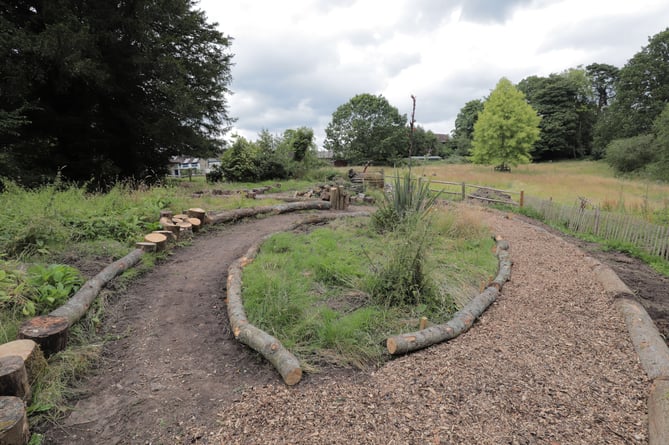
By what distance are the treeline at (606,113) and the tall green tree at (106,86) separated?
22659 mm

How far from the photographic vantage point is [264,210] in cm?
916

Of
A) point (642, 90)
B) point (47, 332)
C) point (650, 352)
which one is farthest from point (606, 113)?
point (47, 332)

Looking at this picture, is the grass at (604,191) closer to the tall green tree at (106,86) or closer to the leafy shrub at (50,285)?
the leafy shrub at (50,285)

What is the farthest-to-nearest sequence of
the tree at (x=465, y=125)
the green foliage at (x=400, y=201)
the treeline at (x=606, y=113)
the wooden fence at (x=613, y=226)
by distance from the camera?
the tree at (x=465, y=125) < the treeline at (x=606, y=113) < the green foliage at (x=400, y=201) < the wooden fence at (x=613, y=226)

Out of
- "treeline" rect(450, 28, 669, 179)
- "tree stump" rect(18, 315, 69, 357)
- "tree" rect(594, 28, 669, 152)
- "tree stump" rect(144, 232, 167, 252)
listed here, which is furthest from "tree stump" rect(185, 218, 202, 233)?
"tree" rect(594, 28, 669, 152)

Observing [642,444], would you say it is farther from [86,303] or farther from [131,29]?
[131,29]

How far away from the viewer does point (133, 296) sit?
3.97 meters

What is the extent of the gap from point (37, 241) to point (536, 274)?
280 inches

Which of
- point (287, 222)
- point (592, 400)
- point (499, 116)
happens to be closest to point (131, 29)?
point (287, 222)

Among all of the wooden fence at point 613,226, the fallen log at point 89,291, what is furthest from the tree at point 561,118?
the fallen log at point 89,291

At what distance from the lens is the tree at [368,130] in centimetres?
4094

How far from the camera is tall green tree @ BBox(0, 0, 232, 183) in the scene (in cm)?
891

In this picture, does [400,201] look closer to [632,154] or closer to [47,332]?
[47,332]

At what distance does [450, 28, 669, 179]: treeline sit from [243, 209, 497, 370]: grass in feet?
62.6
